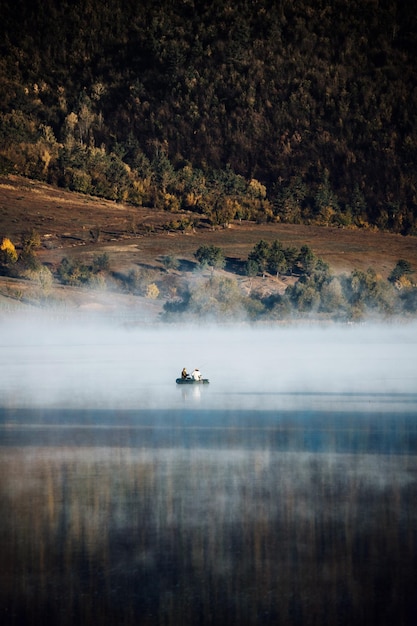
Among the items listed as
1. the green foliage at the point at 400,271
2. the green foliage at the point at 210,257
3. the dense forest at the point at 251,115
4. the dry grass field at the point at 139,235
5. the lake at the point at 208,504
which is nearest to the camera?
the lake at the point at 208,504

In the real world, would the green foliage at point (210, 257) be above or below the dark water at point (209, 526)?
above

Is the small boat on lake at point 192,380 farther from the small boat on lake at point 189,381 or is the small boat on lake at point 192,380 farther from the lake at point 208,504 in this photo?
the lake at point 208,504

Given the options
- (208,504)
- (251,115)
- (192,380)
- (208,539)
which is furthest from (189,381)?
(251,115)

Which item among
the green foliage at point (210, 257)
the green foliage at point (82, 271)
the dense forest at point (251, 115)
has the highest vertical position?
the dense forest at point (251, 115)

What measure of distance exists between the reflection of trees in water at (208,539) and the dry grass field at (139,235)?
226 ft

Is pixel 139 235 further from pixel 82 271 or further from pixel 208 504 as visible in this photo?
pixel 208 504

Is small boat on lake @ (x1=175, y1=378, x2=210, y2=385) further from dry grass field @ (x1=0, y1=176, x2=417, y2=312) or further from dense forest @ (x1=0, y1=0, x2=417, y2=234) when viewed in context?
dense forest @ (x1=0, y1=0, x2=417, y2=234)

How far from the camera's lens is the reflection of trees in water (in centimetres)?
1155

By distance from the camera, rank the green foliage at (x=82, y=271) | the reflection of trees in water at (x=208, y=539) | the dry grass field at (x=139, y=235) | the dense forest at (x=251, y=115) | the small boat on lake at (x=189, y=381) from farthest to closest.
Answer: the dense forest at (x=251, y=115) < the dry grass field at (x=139, y=235) < the green foliage at (x=82, y=271) < the small boat on lake at (x=189, y=381) < the reflection of trees in water at (x=208, y=539)

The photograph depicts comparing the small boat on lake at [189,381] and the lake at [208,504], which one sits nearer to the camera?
the lake at [208,504]

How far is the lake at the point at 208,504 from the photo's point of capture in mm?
11727

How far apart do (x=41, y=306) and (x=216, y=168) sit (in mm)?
104120

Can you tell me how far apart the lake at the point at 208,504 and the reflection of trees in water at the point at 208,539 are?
2 centimetres

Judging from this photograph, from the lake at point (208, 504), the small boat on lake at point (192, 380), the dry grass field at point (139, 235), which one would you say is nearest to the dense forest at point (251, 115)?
the dry grass field at point (139, 235)
